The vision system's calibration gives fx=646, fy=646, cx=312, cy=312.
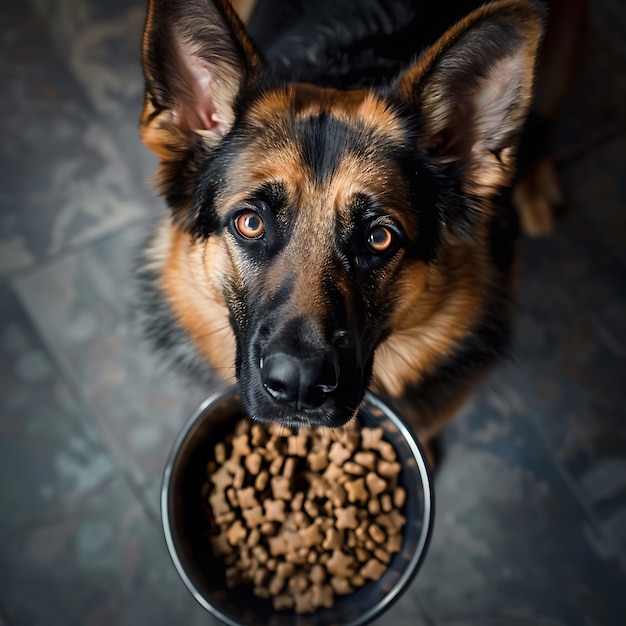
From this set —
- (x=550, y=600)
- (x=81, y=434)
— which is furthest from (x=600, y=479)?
(x=81, y=434)

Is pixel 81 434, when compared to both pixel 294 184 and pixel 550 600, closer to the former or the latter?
pixel 294 184

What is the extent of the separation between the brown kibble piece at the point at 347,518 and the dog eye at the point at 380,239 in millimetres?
819

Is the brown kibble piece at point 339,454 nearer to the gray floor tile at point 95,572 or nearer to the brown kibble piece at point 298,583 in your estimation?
the brown kibble piece at point 298,583

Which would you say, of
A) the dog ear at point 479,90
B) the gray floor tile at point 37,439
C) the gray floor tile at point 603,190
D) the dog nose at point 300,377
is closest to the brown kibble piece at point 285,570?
the dog nose at point 300,377

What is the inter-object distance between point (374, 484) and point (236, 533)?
18.0 inches

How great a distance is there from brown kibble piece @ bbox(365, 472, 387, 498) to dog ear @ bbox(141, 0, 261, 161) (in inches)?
44.1

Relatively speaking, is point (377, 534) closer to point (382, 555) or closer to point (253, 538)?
point (382, 555)

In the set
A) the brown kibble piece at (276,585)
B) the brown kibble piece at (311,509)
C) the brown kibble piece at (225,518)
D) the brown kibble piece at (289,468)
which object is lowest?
the brown kibble piece at (276,585)

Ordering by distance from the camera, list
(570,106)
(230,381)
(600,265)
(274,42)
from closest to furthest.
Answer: (230,381) < (274,42) < (600,265) < (570,106)

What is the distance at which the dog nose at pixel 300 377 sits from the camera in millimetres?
1578

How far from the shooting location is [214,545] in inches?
79.7

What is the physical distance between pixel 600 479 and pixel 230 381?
1629 mm

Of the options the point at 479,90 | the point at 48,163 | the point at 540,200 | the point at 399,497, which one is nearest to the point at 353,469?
the point at 399,497

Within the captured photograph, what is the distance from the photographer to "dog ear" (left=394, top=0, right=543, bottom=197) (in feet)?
4.92
